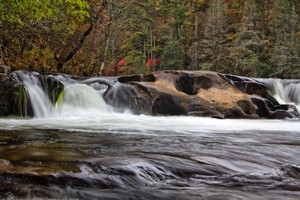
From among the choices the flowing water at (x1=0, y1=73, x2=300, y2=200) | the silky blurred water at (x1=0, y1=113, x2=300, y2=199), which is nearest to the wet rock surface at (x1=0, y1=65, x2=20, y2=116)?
the flowing water at (x1=0, y1=73, x2=300, y2=200)

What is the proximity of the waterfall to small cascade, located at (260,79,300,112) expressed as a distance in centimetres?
856

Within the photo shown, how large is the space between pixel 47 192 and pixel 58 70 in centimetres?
1587

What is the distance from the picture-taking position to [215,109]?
1211 centimetres

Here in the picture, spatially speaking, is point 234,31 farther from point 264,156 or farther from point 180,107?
point 264,156

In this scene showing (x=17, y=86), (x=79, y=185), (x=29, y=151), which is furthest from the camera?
(x=17, y=86)

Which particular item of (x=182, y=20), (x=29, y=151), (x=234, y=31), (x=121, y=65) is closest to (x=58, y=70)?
(x=29, y=151)

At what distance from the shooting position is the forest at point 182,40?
1827cm

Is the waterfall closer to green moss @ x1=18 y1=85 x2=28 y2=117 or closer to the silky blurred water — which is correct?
green moss @ x1=18 y1=85 x2=28 y2=117

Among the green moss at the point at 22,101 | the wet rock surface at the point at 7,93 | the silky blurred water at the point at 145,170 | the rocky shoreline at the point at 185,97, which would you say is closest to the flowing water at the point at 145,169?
the silky blurred water at the point at 145,170

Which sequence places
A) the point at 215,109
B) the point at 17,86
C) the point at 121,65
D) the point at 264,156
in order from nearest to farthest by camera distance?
the point at 264,156 < the point at 17,86 < the point at 215,109 < the point at 121,65

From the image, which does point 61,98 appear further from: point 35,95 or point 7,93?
point 7,93

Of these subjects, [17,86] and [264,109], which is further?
[264,109]

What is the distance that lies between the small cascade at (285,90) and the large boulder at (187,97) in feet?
10.3

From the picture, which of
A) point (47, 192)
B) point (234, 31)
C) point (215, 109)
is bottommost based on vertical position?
point (47, 192)
